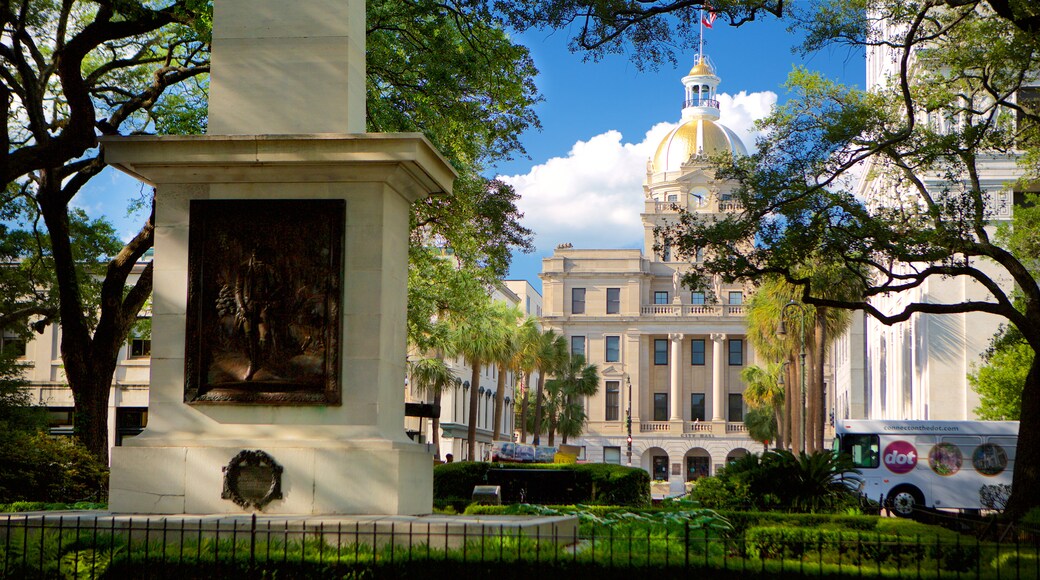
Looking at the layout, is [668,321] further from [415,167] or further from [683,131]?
[415,167]

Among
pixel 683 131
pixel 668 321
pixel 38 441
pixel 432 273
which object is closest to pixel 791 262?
pixel 432 273

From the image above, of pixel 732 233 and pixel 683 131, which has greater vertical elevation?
pixel 683 131

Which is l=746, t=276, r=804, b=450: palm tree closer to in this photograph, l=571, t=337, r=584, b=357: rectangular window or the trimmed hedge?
the trimmed hedge

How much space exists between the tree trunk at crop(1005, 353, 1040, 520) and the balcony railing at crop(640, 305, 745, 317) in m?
87.0

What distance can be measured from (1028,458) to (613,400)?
286 feet

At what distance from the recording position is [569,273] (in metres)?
114

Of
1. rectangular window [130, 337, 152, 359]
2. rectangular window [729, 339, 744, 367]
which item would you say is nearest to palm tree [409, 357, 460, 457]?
rectangular window [130, 337, 152, 359]

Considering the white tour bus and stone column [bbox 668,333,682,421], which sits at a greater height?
stone column [bbox 668,333,682,421]

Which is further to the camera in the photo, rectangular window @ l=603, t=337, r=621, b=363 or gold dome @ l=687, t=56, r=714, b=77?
gold dome @ l=687, t=56, r=714, b=77

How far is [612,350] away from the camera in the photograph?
112875 mm

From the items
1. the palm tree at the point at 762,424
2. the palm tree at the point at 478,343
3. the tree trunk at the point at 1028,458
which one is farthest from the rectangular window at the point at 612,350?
the tree trunk at the point at 1028,458

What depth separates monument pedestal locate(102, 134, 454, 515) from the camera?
39.7 feet

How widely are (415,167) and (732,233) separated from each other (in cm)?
1533

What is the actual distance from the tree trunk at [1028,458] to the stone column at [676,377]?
85.8 metres
